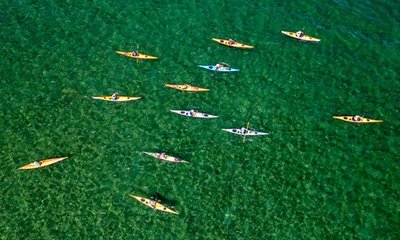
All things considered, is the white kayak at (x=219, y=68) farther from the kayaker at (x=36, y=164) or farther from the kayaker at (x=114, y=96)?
the kayaker at (x=36, y=164)

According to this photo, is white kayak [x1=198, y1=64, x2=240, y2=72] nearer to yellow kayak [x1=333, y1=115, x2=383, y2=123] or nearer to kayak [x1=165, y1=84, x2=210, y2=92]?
kayak [x1=165, y1=84, x2=210, y2=92]

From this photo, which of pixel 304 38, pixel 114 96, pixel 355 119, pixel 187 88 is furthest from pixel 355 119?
pixel 114 96

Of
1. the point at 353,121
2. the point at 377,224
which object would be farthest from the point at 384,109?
the point at 377,224

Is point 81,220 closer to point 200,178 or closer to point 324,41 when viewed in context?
point 200,178

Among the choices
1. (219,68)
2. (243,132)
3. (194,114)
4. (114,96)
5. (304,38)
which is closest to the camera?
(243,132)

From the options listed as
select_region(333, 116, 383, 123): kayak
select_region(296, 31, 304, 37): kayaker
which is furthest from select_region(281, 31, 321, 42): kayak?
select_region(333, 116, 383, 123): kayak

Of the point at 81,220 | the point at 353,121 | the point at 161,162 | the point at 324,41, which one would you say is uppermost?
the point at 324,41

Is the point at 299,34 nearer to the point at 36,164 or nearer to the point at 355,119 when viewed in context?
the point at 355,119

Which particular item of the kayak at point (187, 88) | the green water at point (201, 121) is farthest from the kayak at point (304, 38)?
the kayak at point (187, 88)
